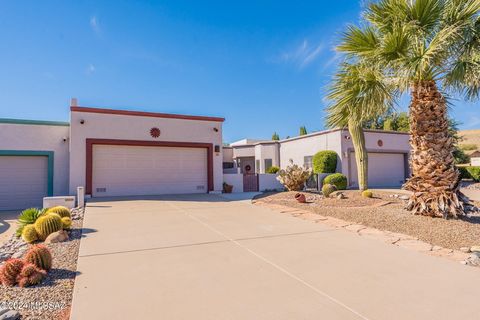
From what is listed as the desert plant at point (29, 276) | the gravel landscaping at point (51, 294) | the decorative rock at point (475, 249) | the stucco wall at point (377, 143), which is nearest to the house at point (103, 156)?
the stucco wall at point (377, 143)

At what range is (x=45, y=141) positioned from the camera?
505 inches

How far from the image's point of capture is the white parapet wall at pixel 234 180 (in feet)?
51.6

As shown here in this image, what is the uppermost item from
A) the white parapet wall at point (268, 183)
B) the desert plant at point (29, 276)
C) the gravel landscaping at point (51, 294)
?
the white parapet wall at point (268, 183)

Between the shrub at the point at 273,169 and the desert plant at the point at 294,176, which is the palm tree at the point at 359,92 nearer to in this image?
the desert plant at the point at 294,176

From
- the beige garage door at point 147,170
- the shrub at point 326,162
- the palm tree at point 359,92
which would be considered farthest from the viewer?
the shrub at point 326,162

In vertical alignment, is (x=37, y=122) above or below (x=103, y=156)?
above

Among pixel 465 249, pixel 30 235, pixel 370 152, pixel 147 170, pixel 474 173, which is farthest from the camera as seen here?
pixel 474 173

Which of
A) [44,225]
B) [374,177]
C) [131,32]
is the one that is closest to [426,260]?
[44,225]

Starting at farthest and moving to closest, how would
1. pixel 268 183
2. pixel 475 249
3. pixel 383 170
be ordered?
pixel 383 170 < pixel 268 183 < pixel 475 249

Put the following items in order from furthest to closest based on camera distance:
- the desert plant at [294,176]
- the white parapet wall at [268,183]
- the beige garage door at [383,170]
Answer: the beige garage door at [383,170] < the white parapet wall at [268,183] < the desert plant at [294,176]

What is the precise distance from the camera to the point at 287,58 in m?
16.2

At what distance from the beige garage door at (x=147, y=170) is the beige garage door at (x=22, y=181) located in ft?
7.96

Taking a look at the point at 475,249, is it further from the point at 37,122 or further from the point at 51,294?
the point at 37,122

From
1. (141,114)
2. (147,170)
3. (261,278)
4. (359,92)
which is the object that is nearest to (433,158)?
(359,92)
